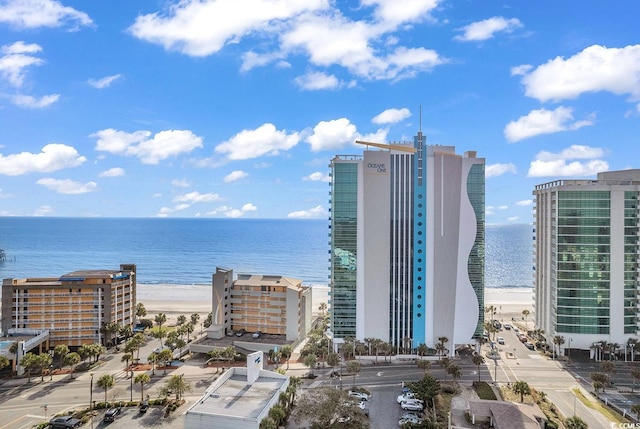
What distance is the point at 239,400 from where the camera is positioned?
41875 mm

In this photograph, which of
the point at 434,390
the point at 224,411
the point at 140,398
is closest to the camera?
the point at 224,411

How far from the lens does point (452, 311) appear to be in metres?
66.6

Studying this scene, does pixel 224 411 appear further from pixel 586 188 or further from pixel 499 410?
pixel 586 188

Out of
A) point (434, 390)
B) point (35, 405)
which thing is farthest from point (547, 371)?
point (35, 405)

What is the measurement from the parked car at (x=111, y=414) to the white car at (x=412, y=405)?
1215 inches

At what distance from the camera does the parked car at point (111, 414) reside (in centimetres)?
4352

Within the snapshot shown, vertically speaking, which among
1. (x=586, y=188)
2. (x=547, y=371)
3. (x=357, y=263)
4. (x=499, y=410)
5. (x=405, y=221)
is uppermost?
(x=586, y=188)

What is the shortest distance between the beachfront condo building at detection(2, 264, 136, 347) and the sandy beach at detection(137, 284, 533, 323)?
71.5 feet

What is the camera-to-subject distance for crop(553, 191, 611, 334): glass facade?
6688 centimetres

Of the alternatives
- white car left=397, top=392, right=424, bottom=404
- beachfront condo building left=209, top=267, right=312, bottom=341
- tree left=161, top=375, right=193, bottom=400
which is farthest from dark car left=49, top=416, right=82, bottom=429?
white car left=397, top=392, right=424, bottom=404

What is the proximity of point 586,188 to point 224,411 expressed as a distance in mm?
62554

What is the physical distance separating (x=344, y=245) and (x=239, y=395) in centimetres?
3062

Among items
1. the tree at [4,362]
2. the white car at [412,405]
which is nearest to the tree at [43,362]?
the tree at [4,362]

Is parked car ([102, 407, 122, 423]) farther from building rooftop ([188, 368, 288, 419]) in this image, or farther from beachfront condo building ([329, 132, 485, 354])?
beachfront condo building ([329, 132, 485, 354])
